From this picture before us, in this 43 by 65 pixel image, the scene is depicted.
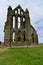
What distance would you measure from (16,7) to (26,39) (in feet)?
34.5

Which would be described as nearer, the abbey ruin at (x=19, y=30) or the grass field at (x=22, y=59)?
the grass field at (x=22, y=59)

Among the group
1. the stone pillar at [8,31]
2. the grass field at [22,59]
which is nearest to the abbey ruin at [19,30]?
the stone pillar at [8,31]

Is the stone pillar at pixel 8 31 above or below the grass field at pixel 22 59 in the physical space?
above

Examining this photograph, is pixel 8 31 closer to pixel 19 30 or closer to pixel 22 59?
pixel 19 30

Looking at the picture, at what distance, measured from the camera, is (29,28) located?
4931cm

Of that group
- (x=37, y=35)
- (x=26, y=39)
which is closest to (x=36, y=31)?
(x=37, y=35)

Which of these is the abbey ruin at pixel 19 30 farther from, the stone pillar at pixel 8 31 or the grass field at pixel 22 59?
the grass field at pixel 22 59

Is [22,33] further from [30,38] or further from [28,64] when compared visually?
[28,64]

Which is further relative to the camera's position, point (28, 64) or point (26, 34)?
point (26, 34)

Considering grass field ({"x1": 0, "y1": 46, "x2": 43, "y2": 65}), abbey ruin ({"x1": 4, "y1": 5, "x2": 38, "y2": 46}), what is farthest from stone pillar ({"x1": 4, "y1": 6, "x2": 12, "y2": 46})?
Result: grass field ({"x1": 0, "y1": 46, "x2": 43, "y2": 65})

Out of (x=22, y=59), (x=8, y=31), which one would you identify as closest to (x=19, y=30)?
(x=8, y=31)

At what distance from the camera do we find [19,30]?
48.6 meters

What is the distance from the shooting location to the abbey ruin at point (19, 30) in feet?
155

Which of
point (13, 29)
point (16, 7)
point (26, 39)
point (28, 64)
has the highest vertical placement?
point (16, 7)
